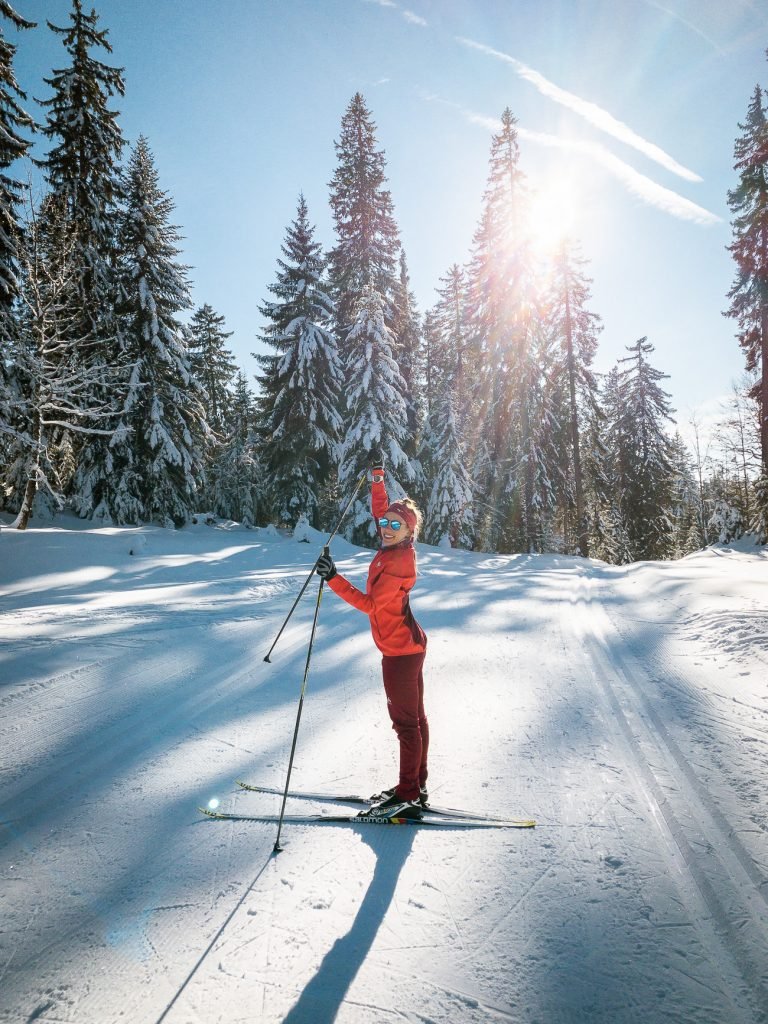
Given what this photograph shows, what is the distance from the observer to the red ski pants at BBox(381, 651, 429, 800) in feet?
11.3

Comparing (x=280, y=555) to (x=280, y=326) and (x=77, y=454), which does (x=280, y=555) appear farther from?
(x=280, y=326)

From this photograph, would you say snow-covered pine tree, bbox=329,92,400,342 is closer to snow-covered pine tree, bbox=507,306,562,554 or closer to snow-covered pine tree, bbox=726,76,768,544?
snow-covered pine tree, bbox=507,306,562,554

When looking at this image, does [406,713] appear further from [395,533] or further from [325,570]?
[395,533]

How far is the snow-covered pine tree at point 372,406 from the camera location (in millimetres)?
19156

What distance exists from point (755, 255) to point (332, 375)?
1824 centimetres

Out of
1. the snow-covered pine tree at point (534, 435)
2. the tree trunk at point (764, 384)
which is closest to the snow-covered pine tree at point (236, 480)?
the snow-covered pine tree at point (534, 435)

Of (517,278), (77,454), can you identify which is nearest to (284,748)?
(77,454)

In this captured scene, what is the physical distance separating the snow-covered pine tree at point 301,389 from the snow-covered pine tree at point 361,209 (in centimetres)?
140

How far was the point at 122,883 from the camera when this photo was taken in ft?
8.84

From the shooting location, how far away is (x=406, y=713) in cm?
346

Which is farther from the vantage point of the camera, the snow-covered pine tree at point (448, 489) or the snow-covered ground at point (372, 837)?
the snow-covered pine tree at point (448, 489)

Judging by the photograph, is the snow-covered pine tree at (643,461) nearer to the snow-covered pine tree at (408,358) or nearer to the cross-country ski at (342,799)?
the snow-covered pine tree at (408,358)

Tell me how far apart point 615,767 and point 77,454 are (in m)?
20.7

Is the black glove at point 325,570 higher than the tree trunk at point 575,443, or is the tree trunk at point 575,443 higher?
the tree trunk at point 575,443
